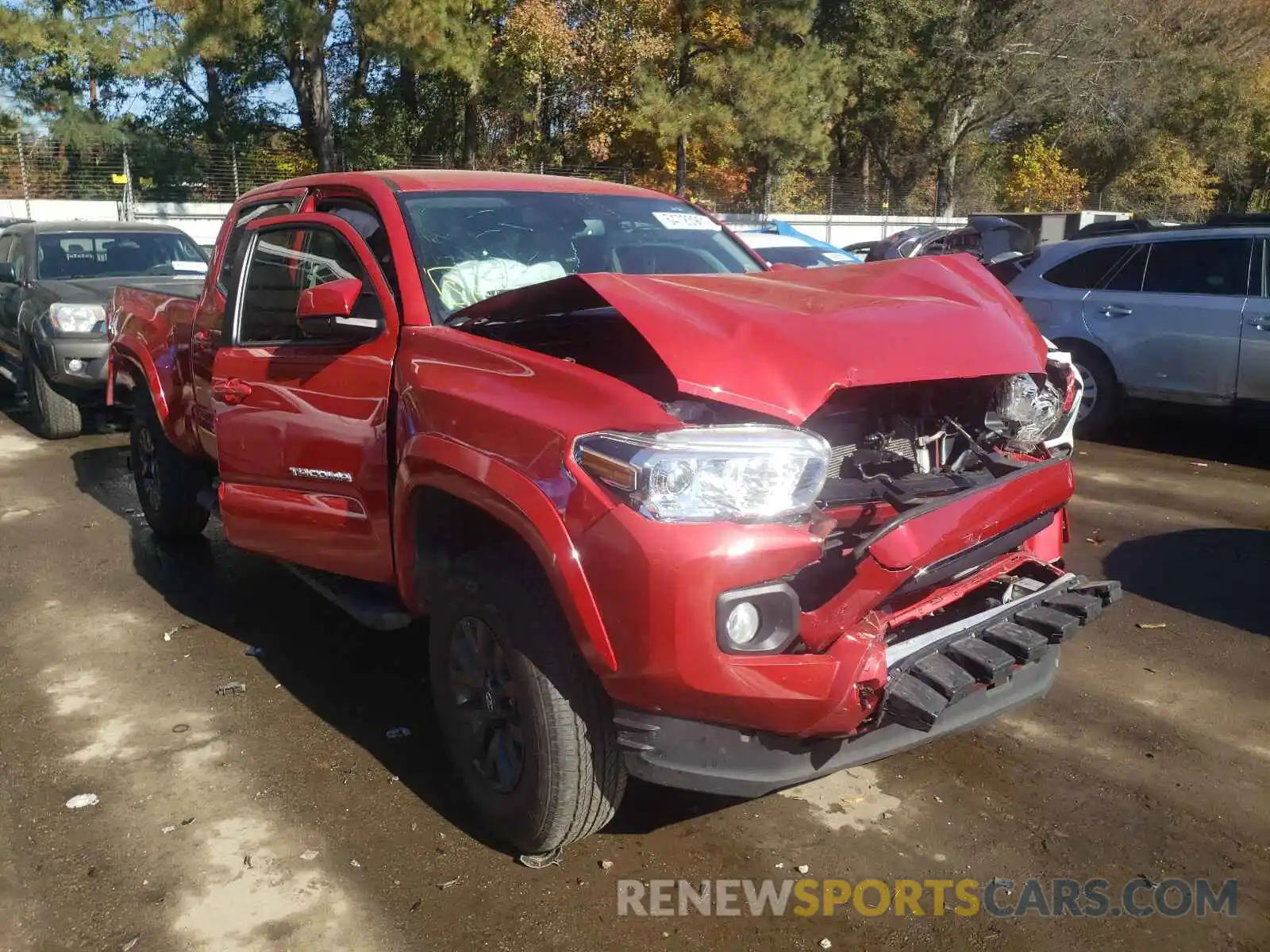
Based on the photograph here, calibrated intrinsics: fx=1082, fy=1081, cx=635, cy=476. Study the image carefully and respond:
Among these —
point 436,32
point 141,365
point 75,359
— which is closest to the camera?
point 141,365

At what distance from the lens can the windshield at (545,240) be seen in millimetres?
3764

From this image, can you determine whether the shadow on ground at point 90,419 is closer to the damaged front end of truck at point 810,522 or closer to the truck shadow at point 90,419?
the truck shadow at point 90,419

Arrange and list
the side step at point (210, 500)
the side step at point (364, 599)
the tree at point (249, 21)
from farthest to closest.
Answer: the tree at point (249, 21) → the side step at point (210, 500) → the side step at point (364, 599)

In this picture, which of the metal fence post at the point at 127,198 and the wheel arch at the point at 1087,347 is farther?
the metal fence post at the point at 127,198

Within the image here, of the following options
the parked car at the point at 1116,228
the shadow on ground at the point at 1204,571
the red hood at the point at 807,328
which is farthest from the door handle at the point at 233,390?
the parked car at the point at 1116,228

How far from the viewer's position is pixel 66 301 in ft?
28.3

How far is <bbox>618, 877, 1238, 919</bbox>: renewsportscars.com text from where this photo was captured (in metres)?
2.95

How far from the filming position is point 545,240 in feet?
13.5

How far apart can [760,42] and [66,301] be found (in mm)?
27061

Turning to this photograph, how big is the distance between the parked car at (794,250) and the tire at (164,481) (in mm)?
6650

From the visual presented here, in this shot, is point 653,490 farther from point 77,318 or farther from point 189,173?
point 189,173

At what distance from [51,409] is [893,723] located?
8321mm

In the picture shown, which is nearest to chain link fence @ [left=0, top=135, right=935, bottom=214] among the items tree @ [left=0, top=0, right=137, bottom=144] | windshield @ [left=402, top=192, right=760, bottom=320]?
tree @ [left=0, top=0, right=137, bottom=144]

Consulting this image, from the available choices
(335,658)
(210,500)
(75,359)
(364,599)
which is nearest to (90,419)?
(75,359)
